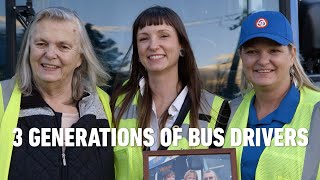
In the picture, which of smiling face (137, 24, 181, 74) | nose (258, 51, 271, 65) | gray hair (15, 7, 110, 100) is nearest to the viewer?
nose (258, 51, 271, 65)

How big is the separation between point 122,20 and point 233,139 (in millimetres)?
1237

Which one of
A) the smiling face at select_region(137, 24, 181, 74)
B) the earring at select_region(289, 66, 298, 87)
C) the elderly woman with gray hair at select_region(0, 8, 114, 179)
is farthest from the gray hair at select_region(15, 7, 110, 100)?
the earring at select_region(289, 66, 298, 87)

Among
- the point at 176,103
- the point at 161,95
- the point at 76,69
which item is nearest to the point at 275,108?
the point at 176,103

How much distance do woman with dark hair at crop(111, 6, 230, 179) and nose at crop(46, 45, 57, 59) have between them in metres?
0.40

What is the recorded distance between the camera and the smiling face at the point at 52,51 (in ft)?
8.07

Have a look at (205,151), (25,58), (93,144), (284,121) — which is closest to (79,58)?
(25,58)

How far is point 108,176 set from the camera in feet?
8.21

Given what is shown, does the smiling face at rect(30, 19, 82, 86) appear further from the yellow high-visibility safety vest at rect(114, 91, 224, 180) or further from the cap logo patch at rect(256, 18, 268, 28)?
the cap logo patch at rect(256, 18, 268, 28)

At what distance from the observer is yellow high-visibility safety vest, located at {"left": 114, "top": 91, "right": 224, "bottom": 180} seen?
254cm

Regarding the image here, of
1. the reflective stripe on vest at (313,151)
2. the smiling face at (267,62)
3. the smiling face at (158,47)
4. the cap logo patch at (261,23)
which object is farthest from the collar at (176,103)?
the reflective stripe on vest at (313,151)

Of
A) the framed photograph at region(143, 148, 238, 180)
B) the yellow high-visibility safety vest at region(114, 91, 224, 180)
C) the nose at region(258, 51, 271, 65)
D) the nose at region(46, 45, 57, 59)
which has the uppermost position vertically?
the nose at region(46, 45, 57, 59)

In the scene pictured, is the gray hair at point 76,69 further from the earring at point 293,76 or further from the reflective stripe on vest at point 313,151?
the reflective stripe on vest at point 313,151

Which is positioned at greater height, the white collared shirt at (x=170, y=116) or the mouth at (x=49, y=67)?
the mouth at (x=49, y=67)

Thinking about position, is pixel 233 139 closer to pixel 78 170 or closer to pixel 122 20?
pixel 78 170
